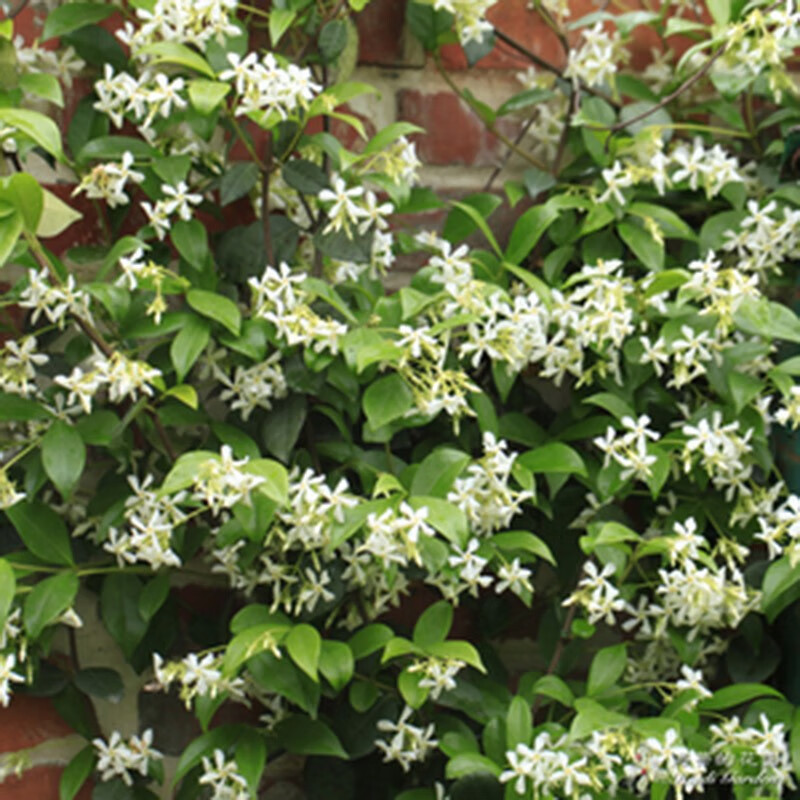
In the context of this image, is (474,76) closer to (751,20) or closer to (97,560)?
(751,20)

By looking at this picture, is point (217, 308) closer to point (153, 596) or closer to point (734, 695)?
point (153, 596)

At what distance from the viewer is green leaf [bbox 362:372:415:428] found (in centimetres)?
101

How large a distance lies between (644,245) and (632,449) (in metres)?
0.23

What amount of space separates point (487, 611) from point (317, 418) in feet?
0.98

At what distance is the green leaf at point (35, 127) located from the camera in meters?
0.93

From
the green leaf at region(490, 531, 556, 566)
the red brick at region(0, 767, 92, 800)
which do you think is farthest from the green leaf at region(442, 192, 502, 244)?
the red brick at region(0, 767, 92, 800)

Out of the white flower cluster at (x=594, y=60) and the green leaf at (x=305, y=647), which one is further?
the white flower cluster at (x=594, y=60)

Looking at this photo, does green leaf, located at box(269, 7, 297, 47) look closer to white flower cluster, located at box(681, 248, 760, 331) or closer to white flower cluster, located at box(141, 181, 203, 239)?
white flower cluster, located at box(141, 181, 203, 239)

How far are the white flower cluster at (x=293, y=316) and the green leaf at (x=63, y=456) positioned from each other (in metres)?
0.20

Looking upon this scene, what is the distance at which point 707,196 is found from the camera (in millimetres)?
1215

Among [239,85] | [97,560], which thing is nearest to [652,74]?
[239,85]

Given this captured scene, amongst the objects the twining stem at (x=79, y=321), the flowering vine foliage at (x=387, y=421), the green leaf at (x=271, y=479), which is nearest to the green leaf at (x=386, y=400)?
the flowering vine foliage at (x=387, y=421)

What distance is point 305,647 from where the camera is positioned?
3.17ft

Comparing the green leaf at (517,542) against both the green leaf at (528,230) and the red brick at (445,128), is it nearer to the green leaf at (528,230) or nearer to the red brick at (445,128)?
the green leaf at (528,230)
